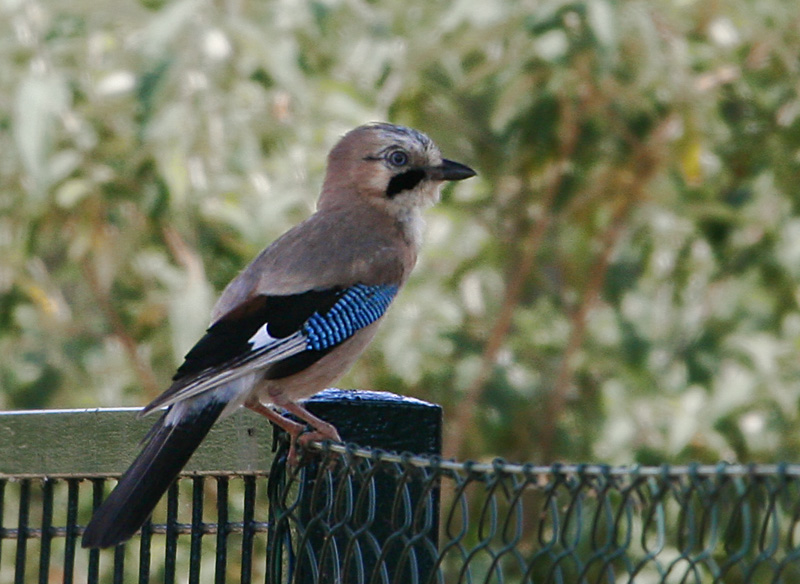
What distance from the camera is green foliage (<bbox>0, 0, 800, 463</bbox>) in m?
4.86

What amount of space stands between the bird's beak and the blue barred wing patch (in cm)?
51

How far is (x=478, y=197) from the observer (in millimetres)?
5500

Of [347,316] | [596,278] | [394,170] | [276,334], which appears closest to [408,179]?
[394,170]

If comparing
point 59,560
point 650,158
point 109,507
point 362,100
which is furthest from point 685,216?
point 109,507

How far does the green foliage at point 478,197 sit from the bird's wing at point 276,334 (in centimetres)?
104

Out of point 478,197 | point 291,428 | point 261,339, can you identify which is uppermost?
point 478,197

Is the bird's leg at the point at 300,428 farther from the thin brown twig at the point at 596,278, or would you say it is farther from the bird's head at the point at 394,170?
the thin brown twig at the point at 596,278

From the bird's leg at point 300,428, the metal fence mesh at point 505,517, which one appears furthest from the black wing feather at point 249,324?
the metal fence mesh at point 505,517

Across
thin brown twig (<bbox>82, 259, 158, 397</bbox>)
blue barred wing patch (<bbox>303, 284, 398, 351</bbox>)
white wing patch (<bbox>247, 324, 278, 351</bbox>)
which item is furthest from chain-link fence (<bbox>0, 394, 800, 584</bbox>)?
thin brown twig (<bbox>82, 259, 158, 397</bbox>)

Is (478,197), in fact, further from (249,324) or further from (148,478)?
(148,478)

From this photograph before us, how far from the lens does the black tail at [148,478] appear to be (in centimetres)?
269

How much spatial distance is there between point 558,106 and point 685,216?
0.63 m

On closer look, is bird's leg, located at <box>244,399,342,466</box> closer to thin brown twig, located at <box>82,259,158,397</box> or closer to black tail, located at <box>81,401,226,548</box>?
black tail, located at <box>81,401,226,548</box>

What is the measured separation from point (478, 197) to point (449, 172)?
1099mm
